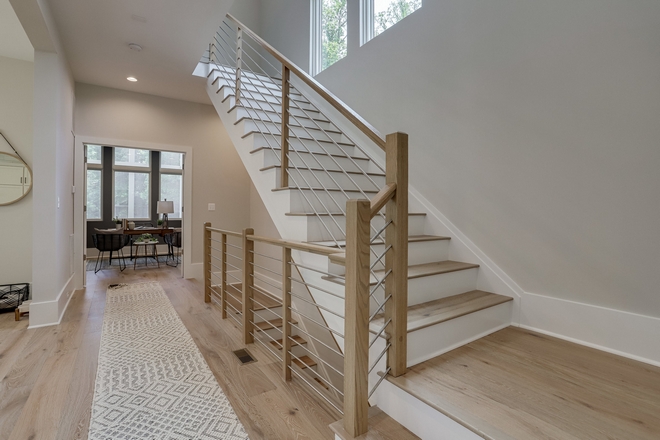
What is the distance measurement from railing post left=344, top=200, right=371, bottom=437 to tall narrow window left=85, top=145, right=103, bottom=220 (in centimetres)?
864

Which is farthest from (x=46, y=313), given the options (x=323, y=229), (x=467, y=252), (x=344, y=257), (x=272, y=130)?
(x=467, y=252)

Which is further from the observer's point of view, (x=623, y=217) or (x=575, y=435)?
(x=623, y=217)

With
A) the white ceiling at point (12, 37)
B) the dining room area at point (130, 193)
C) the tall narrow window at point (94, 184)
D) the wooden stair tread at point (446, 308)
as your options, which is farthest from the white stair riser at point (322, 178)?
the tall narrow window at point (94, 184)

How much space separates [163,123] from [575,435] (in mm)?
5295

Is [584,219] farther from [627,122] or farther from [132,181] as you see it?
[132,181]

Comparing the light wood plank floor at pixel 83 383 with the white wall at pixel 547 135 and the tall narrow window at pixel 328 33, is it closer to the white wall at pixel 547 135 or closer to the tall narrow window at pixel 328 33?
the white wall at pixel 547 135

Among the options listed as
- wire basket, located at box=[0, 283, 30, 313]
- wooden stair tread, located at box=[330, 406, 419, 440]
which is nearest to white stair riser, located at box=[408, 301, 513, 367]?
wooden stair tread, located at box=[330, 406, 419, 440]

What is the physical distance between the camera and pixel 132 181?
8.21 m

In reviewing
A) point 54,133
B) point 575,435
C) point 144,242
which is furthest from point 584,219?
point 144,242

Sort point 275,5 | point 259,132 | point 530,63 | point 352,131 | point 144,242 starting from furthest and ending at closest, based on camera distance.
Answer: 1. point 144,242
2. point 275,5
3. point 352,131
4. point 259,132
5. point 530,63

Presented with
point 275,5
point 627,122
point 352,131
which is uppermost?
point 275,5

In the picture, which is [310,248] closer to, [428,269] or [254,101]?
[428,269]

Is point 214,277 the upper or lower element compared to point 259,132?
lower

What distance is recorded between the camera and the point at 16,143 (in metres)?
3.67
